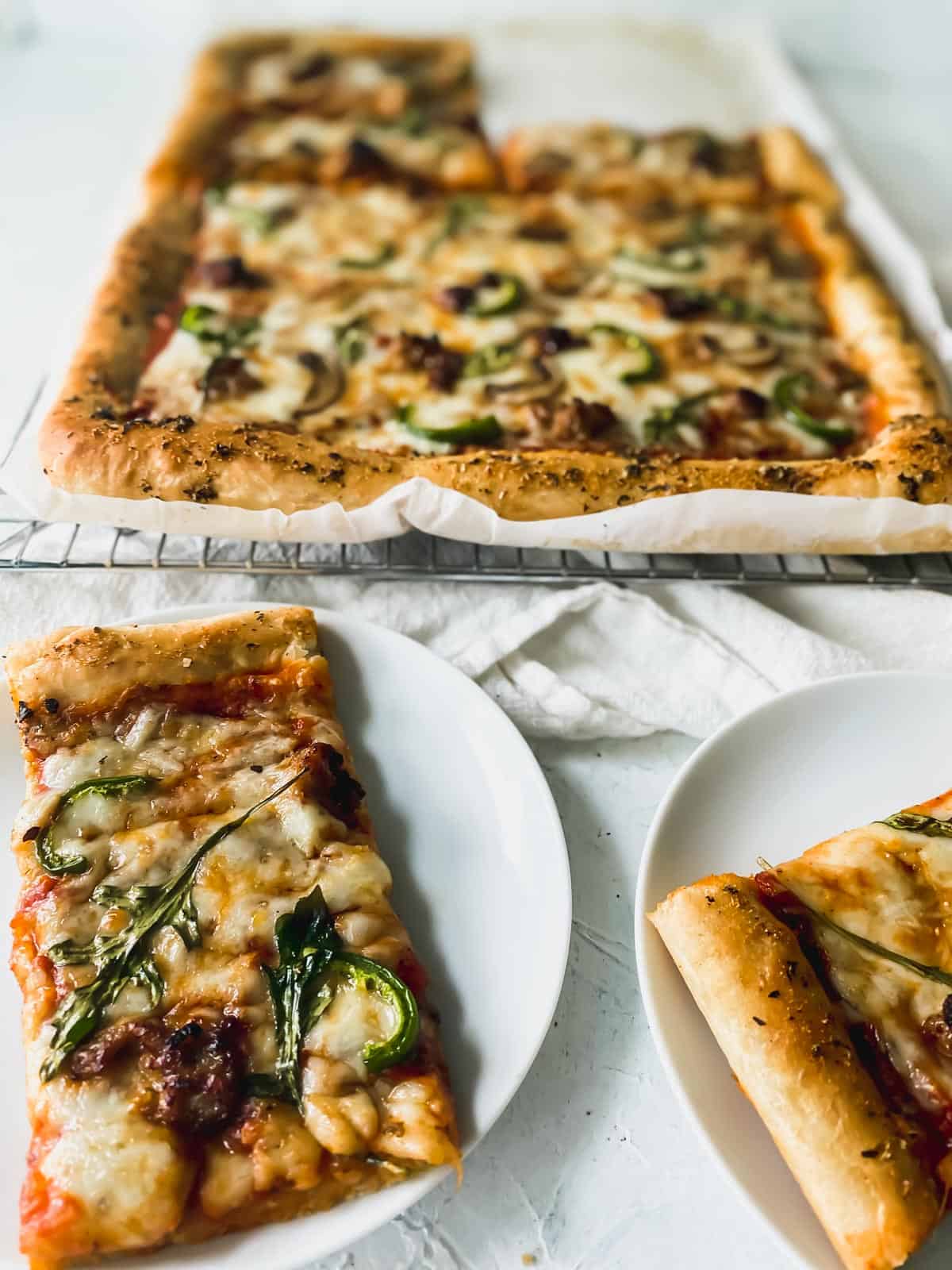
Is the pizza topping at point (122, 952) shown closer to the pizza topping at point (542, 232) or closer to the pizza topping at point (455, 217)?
the pizza topping at point (455, 217)

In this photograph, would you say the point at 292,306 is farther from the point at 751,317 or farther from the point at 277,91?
the point at 277,91

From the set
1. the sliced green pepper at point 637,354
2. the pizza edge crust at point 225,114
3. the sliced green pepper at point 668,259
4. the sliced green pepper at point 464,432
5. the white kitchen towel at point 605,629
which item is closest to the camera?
the white kitchen towel at point 605,629

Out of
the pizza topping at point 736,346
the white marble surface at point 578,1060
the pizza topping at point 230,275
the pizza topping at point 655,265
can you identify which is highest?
the pizza topping at point 230,275

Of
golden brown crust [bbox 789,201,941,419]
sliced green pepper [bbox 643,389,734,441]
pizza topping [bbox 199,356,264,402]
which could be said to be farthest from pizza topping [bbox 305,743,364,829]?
golden brown crust [bbox 789,201,941,419]

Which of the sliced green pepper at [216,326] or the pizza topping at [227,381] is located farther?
the sliced green pepper at [216,326]

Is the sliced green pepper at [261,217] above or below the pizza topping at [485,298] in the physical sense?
above

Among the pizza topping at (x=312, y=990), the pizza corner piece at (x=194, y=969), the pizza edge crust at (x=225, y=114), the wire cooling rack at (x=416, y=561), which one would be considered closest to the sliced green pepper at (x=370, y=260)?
the pizza edge crust at (x=225, y=114)
